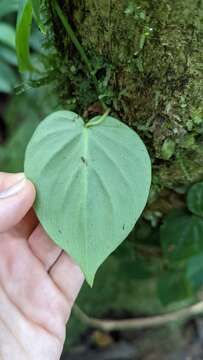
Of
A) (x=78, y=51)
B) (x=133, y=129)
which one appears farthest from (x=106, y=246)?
(x=78, y=51)

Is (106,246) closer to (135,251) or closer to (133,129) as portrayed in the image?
(133,129)

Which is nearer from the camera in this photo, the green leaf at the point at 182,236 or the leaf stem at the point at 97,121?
the leaf stem at the point at 97,121

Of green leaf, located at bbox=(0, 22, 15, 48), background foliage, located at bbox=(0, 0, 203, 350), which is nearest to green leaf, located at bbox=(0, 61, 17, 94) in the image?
green leaf, located at bbox=(0, 22, 15, 48)

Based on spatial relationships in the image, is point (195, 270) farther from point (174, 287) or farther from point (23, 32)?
point (23, 32)

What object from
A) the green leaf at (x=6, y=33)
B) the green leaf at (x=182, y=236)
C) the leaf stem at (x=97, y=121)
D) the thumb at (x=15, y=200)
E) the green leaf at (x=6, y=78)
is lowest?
the green leaf at (x=182, y=236)

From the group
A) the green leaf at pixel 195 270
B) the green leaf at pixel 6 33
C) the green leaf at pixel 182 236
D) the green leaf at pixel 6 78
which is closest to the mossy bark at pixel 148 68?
the green leaf at pixel 182 236

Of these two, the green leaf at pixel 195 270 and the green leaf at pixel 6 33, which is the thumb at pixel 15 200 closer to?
the green leaf at pixel 195 270

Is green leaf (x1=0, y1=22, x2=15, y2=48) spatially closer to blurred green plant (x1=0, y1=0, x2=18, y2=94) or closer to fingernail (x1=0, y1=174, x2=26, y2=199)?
blurred green plant (x1=0, y1=0, x2=18, y2=94)
